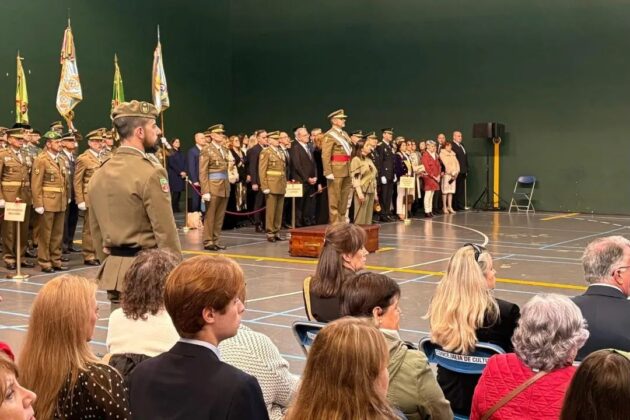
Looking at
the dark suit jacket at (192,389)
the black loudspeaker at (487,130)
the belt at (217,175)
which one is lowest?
the dark suit jacket at (192,389)

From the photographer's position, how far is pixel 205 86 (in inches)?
917

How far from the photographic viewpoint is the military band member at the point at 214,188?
13.0 meters

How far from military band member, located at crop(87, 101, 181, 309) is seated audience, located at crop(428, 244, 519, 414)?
1.55 metres

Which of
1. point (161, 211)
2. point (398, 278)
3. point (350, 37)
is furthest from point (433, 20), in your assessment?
point (161, 211)

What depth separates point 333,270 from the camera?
5.02 m

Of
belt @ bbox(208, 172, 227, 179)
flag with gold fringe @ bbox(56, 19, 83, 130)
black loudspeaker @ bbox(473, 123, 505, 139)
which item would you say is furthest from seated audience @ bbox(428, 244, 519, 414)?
black loudspeaker @ bbox(473, 123, 505, 139)

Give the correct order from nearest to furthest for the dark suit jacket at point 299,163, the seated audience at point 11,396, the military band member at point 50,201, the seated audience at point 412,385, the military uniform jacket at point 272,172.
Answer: the seated audience at point 11,396 < the seated audience at point 412,385 < the military band member at point 50,201 < the military uniform jacket at point 272,172 < the dark suit jacket at point 299,163

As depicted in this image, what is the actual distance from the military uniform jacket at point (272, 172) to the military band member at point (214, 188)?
2.75 ft

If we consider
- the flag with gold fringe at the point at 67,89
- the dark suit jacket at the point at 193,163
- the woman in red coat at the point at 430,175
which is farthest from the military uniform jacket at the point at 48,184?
the woman in red coat at the point at 430,175

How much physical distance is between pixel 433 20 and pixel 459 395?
738 inches

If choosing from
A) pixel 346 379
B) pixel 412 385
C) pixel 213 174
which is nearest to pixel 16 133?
pixel 213 174

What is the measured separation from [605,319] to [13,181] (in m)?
9.09

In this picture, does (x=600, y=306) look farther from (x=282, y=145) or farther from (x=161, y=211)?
(x=282, y=145)

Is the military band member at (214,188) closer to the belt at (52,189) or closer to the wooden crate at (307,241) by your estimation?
the wooden crate at (307,241)
